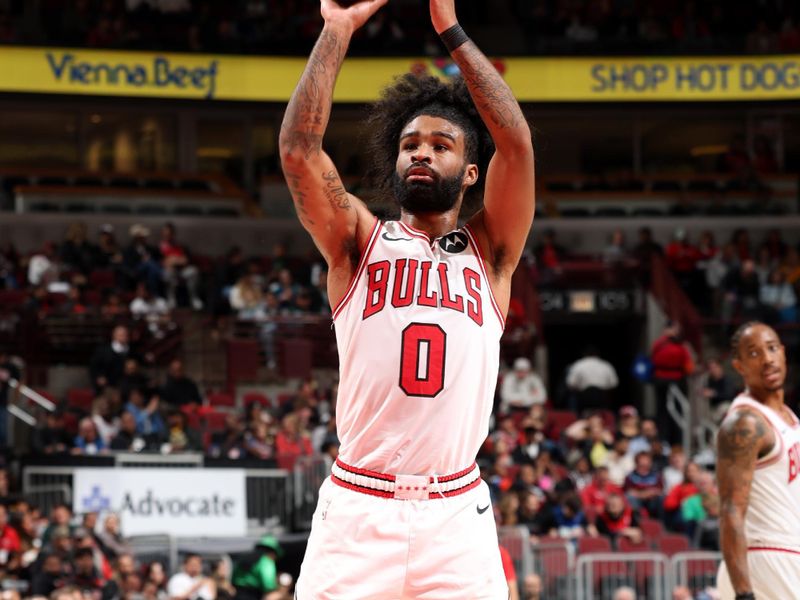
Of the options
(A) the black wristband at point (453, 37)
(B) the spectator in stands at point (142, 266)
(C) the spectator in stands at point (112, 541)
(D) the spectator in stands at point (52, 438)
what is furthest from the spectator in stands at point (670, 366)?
(A) the black wristband at point (453, 37)

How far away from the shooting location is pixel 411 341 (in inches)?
190

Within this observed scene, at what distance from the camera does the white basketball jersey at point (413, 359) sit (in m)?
4.81

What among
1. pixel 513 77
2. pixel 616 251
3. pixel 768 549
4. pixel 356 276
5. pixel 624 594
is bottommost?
pixel 624 594

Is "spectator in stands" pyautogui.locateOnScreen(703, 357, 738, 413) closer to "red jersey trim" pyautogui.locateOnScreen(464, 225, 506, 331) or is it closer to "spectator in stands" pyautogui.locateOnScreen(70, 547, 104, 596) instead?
"spectator in stands" pyautogui.locateOnScreen(70, 547, 104, 596)

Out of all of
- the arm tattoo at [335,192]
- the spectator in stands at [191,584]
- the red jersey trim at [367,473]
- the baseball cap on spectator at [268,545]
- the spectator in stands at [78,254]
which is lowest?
the spectator in stands at [191,584]

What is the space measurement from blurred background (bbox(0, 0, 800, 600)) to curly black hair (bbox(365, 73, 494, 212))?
8.26m

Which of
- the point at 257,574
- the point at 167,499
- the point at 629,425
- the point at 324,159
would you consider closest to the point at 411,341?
the point at 324,159

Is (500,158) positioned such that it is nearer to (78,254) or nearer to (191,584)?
(191,584)

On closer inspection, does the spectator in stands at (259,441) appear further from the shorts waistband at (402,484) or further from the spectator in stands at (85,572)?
the shorts waistband at (402,484)

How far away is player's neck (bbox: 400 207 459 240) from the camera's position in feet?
16.6

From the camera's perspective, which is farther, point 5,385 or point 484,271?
point 5,385

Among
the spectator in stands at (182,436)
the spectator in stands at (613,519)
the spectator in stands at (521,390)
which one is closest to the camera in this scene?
the spectator in stands at (613,519)

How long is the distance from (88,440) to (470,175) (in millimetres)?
12838

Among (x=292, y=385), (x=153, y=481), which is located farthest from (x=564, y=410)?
(x=153, y=481)
